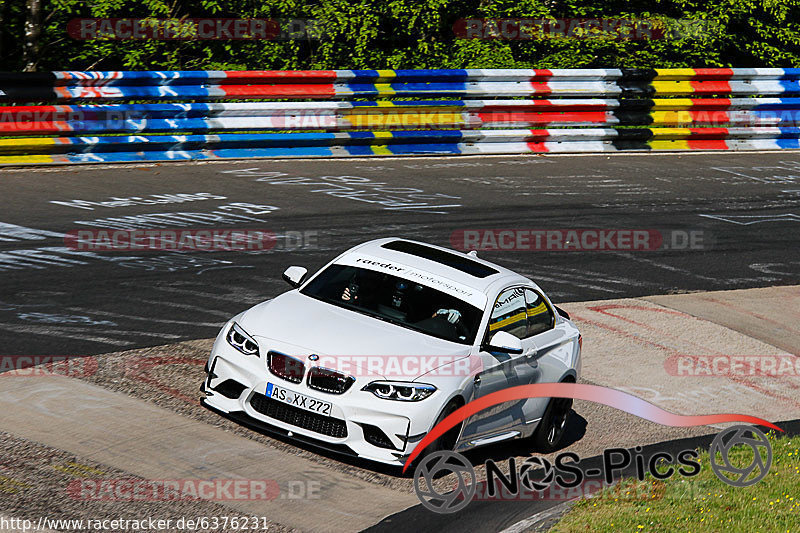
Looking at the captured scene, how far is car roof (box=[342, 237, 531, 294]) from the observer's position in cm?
926

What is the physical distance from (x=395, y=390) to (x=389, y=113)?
39.7 feet

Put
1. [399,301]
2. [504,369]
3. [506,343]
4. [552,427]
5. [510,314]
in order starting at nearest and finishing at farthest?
1. [506,343]
2. [504,369]
3. [399,301]
4. [510,314]
5. [552,427]

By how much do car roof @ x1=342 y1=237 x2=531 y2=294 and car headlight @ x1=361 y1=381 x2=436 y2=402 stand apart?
146cm

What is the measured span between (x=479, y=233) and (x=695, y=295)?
10.2 ft

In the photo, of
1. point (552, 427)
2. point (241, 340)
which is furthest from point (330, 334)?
point (552, 427)

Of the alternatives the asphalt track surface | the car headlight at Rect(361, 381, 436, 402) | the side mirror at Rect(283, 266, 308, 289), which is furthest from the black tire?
the asphalt track surface

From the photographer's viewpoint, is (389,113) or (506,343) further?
(389,113)

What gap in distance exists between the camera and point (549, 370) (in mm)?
9367

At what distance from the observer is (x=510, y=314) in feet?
30.2

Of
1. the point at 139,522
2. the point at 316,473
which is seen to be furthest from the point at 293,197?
the point at 139,522

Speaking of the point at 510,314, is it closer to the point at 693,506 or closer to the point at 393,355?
the point at 393,355

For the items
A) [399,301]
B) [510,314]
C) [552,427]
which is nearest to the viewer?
[399,301]

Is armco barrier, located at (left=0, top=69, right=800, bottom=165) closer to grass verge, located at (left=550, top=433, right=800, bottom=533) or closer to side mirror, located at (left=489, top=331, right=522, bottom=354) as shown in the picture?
side mirror, located at (left=489, top=331, right=522, bottom=354)

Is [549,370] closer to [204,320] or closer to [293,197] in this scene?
[204,320]
